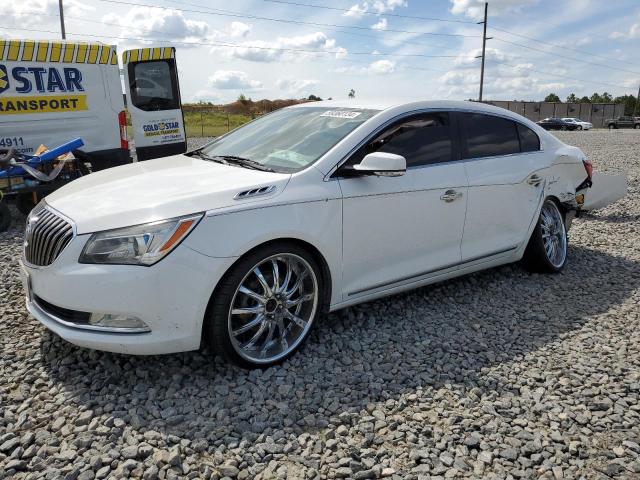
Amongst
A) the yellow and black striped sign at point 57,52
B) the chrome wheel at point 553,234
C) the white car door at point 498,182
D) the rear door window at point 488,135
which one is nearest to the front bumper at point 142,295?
the white car door at point 498,182

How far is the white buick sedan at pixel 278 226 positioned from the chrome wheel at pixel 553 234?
1.19 feet

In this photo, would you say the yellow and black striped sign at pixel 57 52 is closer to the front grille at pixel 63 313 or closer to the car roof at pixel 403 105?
the car roof at pixel 403 105

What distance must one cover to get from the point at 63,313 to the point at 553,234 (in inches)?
173

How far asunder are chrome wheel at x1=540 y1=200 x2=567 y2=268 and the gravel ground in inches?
39.3

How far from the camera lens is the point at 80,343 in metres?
2.88

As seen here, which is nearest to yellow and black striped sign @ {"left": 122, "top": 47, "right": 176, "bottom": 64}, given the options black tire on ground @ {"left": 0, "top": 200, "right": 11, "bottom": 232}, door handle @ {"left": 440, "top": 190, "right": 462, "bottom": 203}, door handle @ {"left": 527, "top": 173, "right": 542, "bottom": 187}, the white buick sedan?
black tire on ground @ {"left": 0, "top": 200, "right": 11, "bottom": 232}

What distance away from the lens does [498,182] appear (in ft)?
14.6

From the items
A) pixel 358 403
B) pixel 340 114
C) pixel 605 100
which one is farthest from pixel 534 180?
pixel 605 100

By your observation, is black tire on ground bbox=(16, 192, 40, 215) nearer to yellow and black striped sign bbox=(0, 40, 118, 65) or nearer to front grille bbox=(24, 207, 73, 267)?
yellow and black striped sign bbox=(0, 40, 118, 65)

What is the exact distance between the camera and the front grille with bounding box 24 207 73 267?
2.94 meters

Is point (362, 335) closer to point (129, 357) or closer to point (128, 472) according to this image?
point (129, 357)

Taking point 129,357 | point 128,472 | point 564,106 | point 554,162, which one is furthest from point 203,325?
point 564,106

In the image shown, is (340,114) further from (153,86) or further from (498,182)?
(153,86)

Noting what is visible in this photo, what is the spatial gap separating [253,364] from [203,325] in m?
0.41
